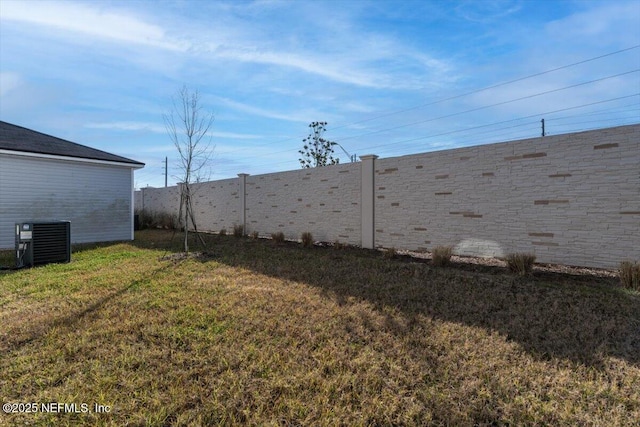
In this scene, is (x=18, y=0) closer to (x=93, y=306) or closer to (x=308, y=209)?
(x=93, y=306)

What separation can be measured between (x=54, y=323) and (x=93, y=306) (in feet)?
1.64

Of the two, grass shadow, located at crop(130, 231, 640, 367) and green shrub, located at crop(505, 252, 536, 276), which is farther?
green shrub, located at crop(505, 252, 536, 276)

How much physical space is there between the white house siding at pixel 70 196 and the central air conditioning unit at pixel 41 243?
145 inches

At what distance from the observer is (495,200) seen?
589cm

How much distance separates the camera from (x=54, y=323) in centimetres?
323

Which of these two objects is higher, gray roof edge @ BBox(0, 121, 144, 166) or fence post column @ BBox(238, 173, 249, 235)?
gray roof edge @ BBox(0, 121, 144, 166)

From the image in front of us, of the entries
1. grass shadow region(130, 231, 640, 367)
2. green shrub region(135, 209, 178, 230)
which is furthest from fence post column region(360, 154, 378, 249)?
green shrub region(135, 209, 178, 230)

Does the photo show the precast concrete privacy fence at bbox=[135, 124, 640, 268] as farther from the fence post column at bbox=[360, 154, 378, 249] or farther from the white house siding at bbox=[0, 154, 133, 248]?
the white house siding at bbox=[0, 154, 133, 248]

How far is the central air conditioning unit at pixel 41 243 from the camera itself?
610cm

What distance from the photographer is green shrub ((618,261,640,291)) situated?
409 centimetres

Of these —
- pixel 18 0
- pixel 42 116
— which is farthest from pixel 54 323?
pixel 42 116

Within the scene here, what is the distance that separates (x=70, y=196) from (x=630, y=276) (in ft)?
44.3

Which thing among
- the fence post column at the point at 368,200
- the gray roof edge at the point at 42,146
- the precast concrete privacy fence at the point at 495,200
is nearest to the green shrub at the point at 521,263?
the precast concrete privacy fence at the point at 495,200

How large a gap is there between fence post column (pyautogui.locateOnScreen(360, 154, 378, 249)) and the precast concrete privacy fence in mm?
26
